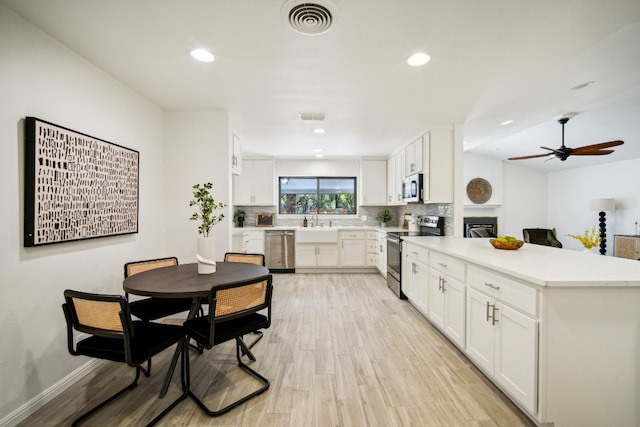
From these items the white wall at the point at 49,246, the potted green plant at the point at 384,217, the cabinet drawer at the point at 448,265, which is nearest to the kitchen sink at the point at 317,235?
the potted green plant at the point at 384,217

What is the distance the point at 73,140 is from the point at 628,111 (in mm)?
6180

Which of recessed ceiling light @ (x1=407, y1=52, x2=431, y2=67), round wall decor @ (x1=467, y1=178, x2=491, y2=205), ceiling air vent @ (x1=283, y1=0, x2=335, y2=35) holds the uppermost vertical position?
recessed ceiling light @ (x1=407, y1=52, x2=431, y2=67)

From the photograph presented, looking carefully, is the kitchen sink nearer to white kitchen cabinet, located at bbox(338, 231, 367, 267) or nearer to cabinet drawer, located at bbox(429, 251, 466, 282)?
white kitchen cabinet, located at bbox(338, 231, 367, 267)

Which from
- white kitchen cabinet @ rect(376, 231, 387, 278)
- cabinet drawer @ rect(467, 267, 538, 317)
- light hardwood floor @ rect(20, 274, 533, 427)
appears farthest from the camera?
white kitchen cabinet @ rect(376, 231, 387, 278)

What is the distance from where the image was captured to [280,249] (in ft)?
18.2

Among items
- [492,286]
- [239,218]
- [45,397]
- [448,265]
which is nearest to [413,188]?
[448,265]

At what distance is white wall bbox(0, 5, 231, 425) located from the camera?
5.22 feet

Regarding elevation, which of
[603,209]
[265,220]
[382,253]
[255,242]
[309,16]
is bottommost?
[382,253]

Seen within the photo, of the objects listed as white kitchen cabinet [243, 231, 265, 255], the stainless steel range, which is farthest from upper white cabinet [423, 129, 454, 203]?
white kitchen cabinet [243, 231, 265, 255]

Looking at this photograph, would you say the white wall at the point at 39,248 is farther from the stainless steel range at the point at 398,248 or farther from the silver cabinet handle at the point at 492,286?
the stainless steel range at the point at 398,248

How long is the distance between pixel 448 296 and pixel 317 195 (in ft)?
13.4

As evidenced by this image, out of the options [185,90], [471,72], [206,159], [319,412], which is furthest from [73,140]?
[471,72]

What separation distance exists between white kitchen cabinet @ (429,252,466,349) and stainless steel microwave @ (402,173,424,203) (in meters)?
1.21

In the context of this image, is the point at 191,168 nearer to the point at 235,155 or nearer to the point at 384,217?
the point at 235,155
